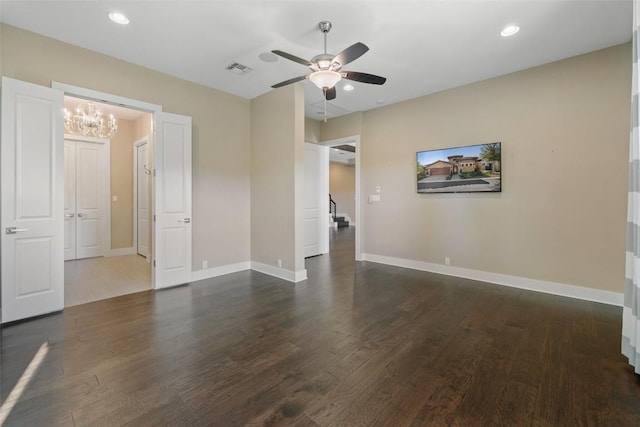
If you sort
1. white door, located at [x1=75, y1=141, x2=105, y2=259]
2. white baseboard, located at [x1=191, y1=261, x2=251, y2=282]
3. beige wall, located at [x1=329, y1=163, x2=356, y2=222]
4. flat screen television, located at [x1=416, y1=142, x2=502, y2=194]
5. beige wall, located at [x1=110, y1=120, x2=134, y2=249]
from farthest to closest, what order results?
beige wall, located at [x1=329, y1=163, x2=356, y2=222] < beige wall, located at [x1=110, y1=120, x2=134, y2=249] < white door, located at [x1=75, y1=141, x2=105, y2=259] < white baseboard, located at [x1=191, y1=261, x2=251, y2=282] < flat screen television, located at [x1=416, y1=142, x2=502, y2=194]

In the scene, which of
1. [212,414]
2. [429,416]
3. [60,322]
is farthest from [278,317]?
[60,322]

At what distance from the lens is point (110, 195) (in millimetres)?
6688

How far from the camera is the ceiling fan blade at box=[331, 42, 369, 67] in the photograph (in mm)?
2443

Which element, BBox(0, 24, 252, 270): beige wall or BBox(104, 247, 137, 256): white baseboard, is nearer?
BBox(0, 24, 252, 270): beige wall

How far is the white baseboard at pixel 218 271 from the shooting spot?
15.3 feet

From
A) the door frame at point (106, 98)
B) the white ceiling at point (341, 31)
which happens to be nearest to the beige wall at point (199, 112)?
the door frame at point (106, 98)

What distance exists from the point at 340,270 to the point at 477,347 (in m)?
2.93

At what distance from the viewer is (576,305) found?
352cm

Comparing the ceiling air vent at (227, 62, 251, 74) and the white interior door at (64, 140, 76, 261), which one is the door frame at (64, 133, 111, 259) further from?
the ceiling air vent at (227, 62, 251, 74)

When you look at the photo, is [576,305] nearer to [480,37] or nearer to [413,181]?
[413,181]

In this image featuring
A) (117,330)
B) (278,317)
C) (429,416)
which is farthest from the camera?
(278,317)

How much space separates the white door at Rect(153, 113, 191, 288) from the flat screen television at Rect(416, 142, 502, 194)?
4.04m

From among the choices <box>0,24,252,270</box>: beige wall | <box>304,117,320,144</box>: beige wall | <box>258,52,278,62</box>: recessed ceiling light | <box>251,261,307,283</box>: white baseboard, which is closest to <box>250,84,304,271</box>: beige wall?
<box>251,261,307,283</box>: white baseboard

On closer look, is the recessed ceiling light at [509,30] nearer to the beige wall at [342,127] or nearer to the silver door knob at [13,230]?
the beige wall at [342,127]
